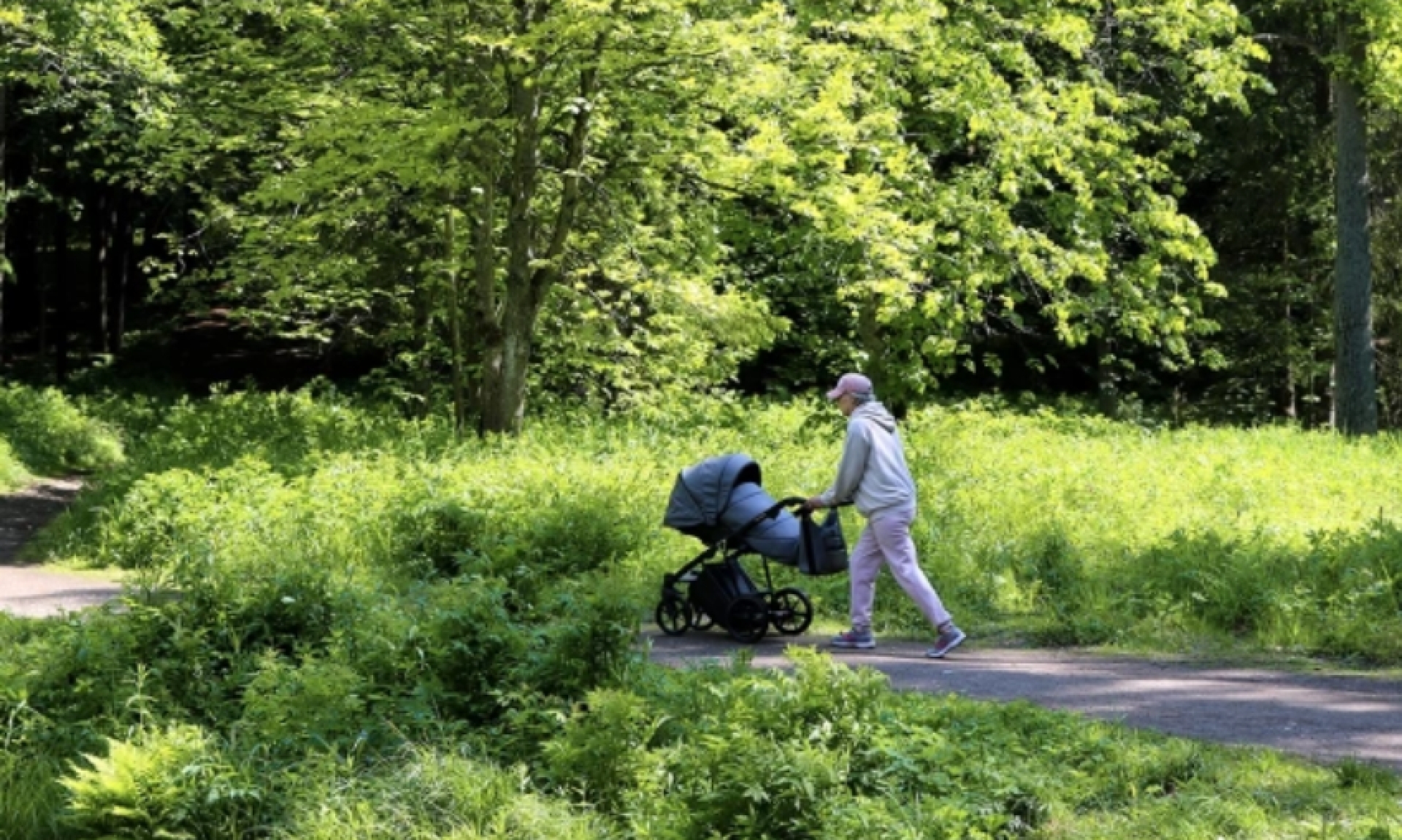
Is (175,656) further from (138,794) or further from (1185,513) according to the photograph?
(1185,513)

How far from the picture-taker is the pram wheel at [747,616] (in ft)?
35.7

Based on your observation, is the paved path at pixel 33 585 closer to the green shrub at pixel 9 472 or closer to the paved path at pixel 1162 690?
the paved path at pixel 1162 690

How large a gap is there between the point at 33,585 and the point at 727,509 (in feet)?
21.8

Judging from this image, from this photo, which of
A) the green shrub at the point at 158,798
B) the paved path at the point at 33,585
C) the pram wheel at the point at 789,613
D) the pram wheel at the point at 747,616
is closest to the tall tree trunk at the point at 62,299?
the paved path at the point at 33,585

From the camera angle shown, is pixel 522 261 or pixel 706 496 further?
pixel 522 261

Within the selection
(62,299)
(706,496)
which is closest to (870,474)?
(706,496)

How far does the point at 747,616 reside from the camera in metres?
10.9

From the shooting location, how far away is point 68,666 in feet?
28.3

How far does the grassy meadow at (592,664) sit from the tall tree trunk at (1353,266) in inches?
260

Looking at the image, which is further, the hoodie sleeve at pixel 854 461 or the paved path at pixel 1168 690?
the hoodie sleeve at pixel 854 461

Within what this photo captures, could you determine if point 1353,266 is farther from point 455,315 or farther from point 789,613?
point 789,613

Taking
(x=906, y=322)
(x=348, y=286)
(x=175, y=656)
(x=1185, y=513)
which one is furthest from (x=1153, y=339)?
(x=175, y=656)

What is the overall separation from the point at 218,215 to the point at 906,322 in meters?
10.2

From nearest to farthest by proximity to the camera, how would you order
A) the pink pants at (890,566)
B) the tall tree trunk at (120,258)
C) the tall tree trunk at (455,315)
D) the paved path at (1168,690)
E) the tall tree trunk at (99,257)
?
the paved path at (1168,690)
the pink pants at (890,566)
the tall tree trunk at (455,315)
the tall tree trunk at (99,257)
the tall tree trunk at (120,258)
